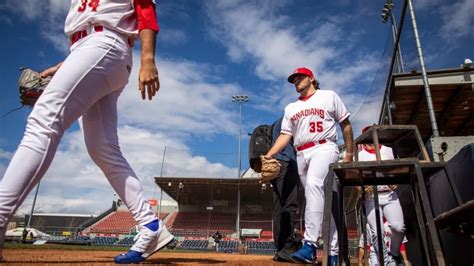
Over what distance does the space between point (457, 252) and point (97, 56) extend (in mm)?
3261

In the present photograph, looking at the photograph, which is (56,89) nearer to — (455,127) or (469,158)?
(469,158)

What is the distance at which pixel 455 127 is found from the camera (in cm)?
817

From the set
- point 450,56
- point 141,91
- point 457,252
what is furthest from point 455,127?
point 141,91

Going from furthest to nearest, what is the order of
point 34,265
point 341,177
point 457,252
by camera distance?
point 457,252
point 341,177
point 34,265

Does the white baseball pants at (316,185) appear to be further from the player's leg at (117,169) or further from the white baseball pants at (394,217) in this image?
the white baseball pants at (394,217)

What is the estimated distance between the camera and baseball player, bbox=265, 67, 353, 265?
293cm

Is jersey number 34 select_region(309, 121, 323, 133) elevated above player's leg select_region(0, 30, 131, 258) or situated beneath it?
elevated above

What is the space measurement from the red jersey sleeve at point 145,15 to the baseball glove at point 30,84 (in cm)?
78

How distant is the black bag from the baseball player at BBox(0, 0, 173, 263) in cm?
170

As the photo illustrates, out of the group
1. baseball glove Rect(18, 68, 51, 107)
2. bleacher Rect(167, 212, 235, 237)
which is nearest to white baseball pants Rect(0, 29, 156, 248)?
baseball glove Rect(18, 68, 51, 107)

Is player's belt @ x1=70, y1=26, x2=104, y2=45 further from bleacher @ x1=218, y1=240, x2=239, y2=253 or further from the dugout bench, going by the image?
bleacher @ x1=218, y1=240, x2=239, y2=253

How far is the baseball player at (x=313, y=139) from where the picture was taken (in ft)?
9.62

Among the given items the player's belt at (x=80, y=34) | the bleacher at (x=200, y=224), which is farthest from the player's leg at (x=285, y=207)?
the bleacher at (x=200, y=224)

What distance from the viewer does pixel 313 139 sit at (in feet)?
10.5
